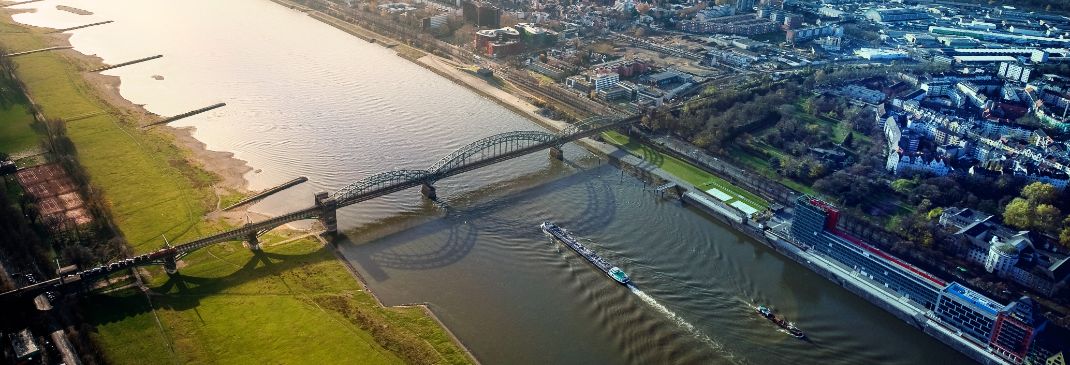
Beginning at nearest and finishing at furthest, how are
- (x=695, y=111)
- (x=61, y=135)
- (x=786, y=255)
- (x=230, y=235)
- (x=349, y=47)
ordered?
(x=230, y=235)
(x=786, y=255)
(x=61, y=135)
(x=695, y=111)
(x=349, y=47)

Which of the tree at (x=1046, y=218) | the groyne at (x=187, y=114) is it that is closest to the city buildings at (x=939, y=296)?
the tree at (x=1046, y=218)

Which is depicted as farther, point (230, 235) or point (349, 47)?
point (349, 47)

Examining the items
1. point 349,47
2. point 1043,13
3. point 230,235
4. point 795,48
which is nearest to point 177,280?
point 230,235

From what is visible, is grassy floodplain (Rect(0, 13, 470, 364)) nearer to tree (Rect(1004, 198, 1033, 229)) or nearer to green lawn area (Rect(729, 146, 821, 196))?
green lawn area (Rect(729, 146, 821, 196))

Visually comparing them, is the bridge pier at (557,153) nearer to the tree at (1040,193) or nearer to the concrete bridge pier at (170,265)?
the concrete bridge pier at (170,265)

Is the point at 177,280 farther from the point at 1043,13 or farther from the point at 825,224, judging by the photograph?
the point at 1043,13

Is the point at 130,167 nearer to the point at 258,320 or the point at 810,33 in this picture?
the point at 258,320

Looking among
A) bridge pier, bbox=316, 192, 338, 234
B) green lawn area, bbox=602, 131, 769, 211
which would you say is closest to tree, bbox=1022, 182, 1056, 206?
green lawn area, bbox=602, 131, 769, 211
